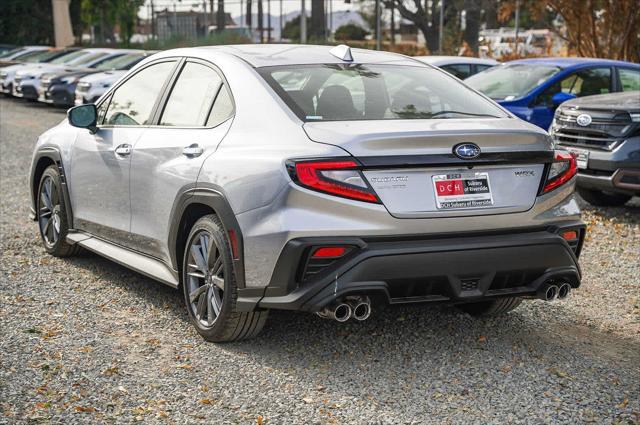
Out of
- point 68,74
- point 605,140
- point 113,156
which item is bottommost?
point 68,74

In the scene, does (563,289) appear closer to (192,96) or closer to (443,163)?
(443,163)

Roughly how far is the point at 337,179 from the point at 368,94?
3.08 ft

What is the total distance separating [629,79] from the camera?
1235 centimetres

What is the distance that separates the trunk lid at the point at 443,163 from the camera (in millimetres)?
4418

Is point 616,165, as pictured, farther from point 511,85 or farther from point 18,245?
point 18,245

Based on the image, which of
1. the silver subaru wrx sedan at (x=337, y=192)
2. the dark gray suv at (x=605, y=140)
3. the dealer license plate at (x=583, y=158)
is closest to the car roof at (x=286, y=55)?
the silver subaru wrx sedan at (x=337, y=192)

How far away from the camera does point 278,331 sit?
5.34 m

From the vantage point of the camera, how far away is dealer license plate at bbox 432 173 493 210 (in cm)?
450

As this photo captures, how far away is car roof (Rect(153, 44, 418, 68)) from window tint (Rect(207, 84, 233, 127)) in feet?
0.72

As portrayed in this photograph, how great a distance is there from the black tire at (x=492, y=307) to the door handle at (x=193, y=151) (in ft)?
6.06

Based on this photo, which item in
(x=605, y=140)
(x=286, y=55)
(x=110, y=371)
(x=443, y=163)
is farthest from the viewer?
(x=605, y=140)

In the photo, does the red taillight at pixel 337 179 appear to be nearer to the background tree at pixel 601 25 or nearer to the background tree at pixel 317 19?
the background tree at pixel 601 25

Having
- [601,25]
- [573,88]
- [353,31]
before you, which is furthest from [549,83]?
[353,31]

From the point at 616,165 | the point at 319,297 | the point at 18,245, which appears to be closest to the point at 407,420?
the point at 319,297
